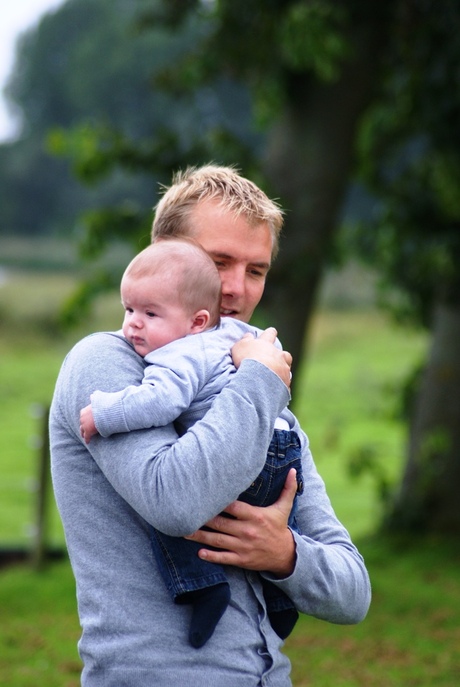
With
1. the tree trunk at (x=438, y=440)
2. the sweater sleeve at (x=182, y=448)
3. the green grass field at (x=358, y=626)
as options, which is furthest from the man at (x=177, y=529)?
the tree trunk at (x=438, y=440)

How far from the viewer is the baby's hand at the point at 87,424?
1758 mm

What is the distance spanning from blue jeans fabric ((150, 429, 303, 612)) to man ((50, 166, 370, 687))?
2cm

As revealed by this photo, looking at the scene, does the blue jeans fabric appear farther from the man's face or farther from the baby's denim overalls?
the man's face

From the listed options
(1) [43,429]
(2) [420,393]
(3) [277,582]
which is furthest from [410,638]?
(3) [277,582]

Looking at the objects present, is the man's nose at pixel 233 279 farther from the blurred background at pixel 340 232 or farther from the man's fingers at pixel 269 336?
the blurred background at pixel 340 232

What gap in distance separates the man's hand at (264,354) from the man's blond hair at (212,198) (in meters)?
0.30

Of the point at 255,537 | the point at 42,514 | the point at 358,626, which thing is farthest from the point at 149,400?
the point at 42,514

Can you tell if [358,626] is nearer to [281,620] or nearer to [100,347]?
[281,620]

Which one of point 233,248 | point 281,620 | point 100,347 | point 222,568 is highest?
point 233,248

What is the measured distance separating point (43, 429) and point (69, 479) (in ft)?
23.3

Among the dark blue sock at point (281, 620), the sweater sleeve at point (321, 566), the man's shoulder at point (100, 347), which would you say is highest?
the man's shoulder at point (100, 347)

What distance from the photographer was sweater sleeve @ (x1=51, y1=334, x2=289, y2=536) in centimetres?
170

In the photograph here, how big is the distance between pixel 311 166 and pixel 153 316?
5500 millimetres

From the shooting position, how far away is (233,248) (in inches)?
83.9
